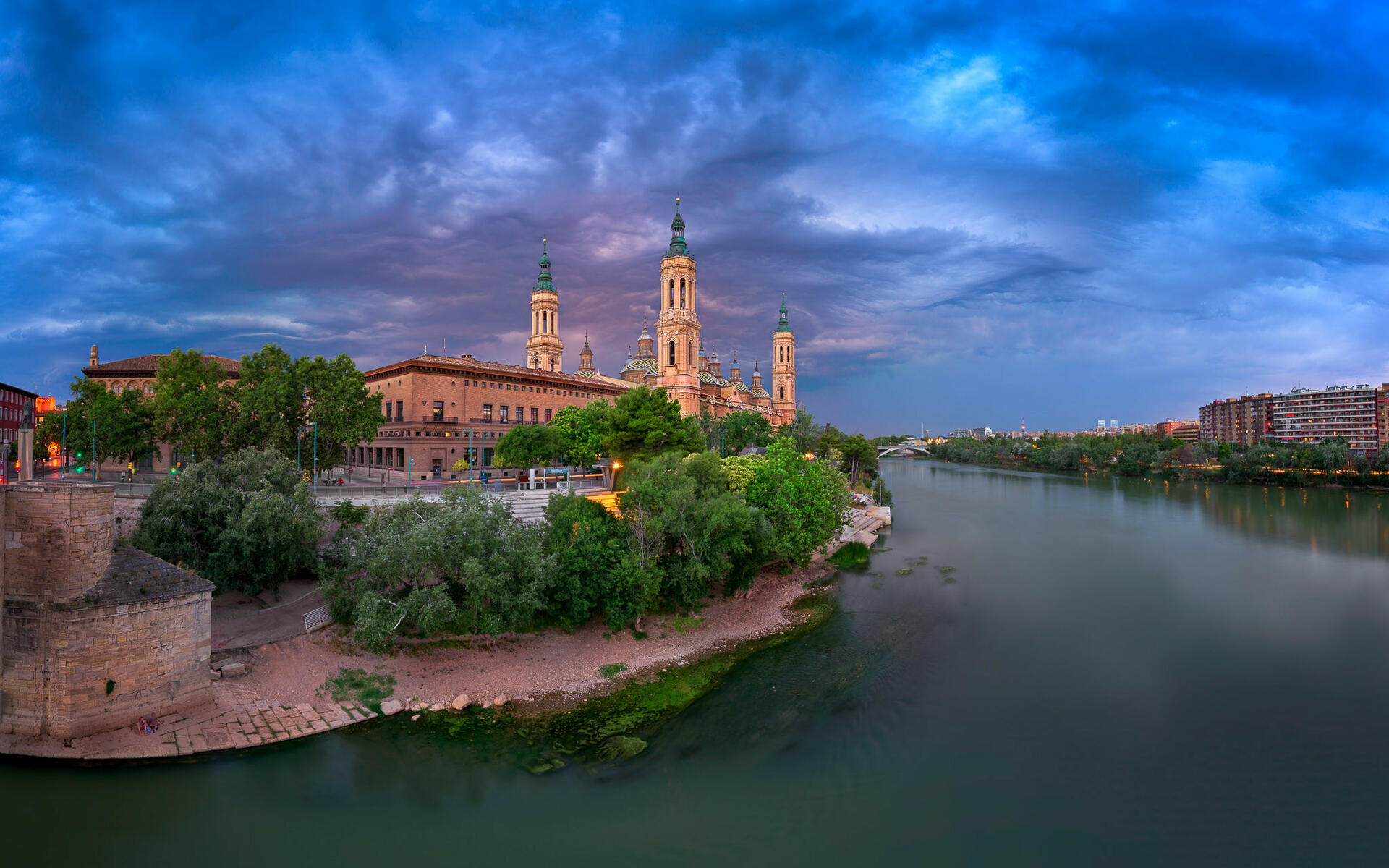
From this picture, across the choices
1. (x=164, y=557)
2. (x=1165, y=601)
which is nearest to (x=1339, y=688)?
→ (x=1165, y=601)

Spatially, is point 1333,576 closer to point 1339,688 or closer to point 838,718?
point 1339,688

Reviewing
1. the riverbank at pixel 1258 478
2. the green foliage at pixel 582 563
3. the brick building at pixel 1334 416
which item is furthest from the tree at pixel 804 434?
the brick building at pixel 1334 416

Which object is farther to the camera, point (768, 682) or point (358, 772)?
point (768, 682)

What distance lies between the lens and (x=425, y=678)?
1648cm

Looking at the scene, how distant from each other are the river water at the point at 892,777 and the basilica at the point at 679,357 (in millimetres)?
36271

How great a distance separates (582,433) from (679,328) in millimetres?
28828

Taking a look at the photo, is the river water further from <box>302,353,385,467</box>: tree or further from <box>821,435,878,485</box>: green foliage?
<box>821,435,878,485</box>: green foliage

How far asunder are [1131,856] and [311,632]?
1952 cm

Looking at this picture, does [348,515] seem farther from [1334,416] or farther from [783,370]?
[1334,416]

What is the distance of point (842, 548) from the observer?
120 ft

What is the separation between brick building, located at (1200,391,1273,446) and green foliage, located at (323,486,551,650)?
131529 mm

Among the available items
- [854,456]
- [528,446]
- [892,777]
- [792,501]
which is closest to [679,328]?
[854,456]

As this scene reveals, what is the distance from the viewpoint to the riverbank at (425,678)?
42.3 ft

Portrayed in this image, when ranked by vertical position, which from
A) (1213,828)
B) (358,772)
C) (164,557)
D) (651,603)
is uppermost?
(164,557)
